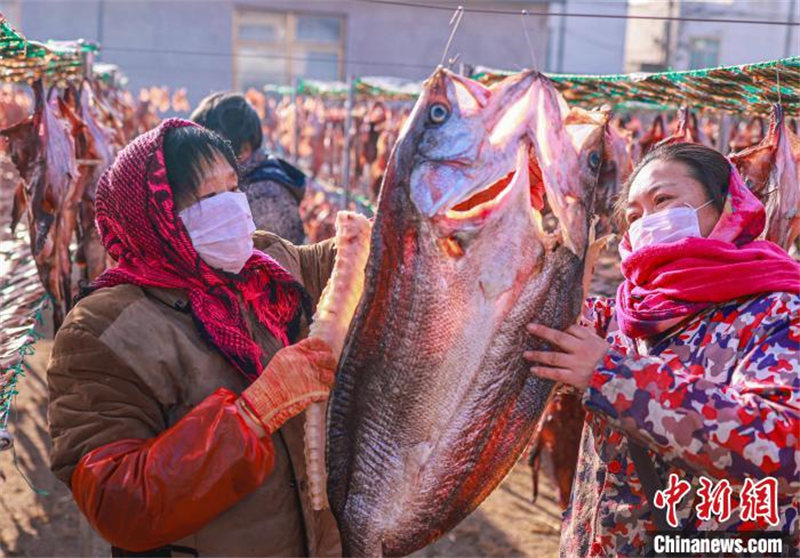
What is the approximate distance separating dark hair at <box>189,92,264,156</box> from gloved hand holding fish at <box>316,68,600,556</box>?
98.7 inches

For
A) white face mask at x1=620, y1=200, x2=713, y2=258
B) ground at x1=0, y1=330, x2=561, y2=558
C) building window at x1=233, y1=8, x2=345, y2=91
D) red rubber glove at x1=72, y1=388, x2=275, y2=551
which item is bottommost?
ground at x1=0, y1=330, x2=561, y2=558

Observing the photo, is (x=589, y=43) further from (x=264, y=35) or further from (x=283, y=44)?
(x=264, y=35)

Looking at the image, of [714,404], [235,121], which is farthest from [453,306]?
[235,121]

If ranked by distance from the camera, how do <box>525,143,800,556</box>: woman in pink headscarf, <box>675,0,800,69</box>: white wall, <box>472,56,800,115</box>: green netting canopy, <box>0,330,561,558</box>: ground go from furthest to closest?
1. <box>675,0,800,69</box>: white wall
2. <box>0,330,561,558</box>: ground
3. <box>472,56,800,115</box>: green netting canopy
4. <box>525,143,800,556</box>: woman in pink headscarf

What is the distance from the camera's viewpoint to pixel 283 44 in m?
19.9

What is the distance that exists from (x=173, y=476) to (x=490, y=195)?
0.83m

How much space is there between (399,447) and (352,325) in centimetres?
26

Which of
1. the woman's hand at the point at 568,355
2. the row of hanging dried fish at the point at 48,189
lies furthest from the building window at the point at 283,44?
the woman's hand at the point at 568,355

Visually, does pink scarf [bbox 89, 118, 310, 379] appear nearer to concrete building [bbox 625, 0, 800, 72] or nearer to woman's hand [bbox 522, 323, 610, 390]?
woman's hand [bbox 522, 323, 610, 390]

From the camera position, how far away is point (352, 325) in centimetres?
168

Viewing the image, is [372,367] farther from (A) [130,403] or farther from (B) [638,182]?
(B) [638,182]

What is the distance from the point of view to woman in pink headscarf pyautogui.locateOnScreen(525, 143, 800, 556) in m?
1.63

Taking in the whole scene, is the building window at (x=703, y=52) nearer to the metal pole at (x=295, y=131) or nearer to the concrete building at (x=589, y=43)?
the concrete building at (x=589, y=43)

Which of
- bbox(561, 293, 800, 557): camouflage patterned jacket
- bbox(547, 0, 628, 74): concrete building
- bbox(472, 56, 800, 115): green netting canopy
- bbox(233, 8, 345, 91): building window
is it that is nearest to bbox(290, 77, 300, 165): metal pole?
bbox(472, 56, 800, 115): green netting canopy
